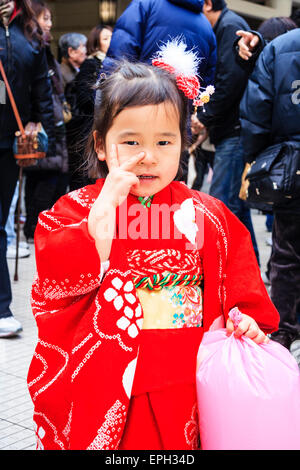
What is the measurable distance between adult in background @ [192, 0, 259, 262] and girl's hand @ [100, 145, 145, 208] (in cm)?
281

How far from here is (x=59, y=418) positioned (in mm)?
1733

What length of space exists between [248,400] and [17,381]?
160 cm

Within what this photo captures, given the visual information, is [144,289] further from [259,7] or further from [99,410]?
[259,7]

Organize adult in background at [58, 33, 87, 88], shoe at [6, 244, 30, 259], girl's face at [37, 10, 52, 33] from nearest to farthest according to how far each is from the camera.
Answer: girl's face at [37, 10, 52, 33], shoe at [6, 244, 30, 259], adult in background at [58, 33, 87, 88]

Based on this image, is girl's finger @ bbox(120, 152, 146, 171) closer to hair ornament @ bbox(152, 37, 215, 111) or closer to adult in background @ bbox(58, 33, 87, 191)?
hair ornament @ bbox(152, 37, 215, 111)

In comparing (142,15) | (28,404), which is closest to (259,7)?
(142,15)

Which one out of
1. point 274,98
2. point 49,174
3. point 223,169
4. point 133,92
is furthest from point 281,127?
point 49,174

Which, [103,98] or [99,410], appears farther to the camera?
[103,98]

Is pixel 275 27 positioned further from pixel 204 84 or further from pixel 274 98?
pixel 274 98

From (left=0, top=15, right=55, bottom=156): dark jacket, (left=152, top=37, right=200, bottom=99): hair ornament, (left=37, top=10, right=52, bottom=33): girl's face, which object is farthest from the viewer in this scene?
(left=37, top=10, right=52, bottom=33): girl's face

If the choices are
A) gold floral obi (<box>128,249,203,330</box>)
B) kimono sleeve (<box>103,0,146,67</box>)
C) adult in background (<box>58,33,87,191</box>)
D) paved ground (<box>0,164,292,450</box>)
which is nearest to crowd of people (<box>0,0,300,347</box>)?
kimono sleeve (<box>103,0,146,67</box>)

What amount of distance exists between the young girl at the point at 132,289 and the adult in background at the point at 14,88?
1658 millimetres

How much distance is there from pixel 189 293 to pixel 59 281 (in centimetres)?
39

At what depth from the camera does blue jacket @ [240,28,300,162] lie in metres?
3.08
